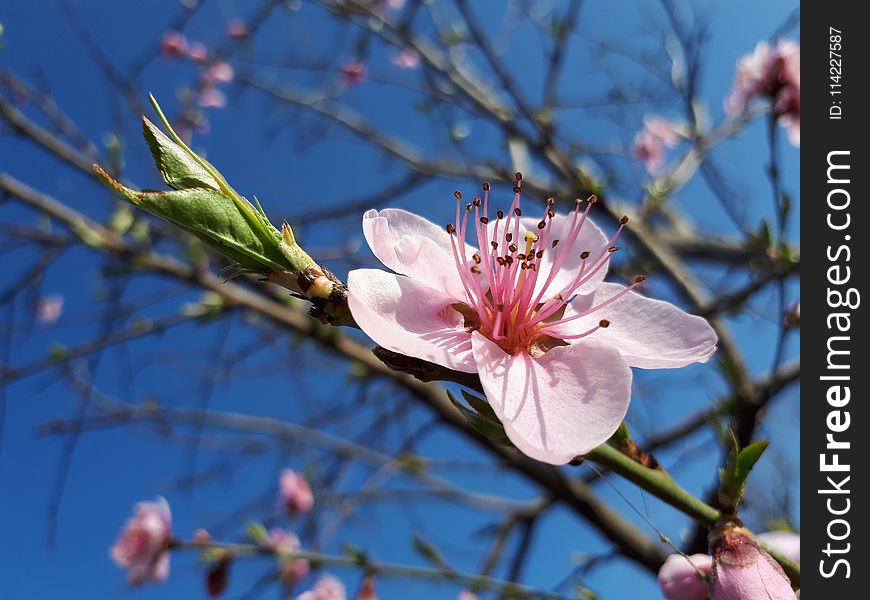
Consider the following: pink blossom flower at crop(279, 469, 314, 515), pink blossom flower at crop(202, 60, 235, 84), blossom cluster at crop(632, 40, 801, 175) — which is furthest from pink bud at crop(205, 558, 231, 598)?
pink blossom flower at crop(202, 60, 235, 84)

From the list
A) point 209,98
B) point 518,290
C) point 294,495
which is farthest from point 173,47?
point 518,290

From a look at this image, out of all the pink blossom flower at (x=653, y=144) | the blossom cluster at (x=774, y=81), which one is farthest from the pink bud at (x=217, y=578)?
the pink blossom flower at (x=653, y=144)

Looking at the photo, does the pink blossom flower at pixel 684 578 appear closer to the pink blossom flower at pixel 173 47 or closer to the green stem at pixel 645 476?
the green stem at pixel 645 476

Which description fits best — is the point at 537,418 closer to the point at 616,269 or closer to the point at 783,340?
the point at 783,340

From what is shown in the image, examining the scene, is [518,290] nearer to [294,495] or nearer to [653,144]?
[294,495]

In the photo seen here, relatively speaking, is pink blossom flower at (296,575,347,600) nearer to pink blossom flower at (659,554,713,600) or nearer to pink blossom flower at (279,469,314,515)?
pink blossom flower at (279,469,314,515)
